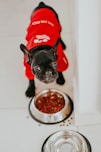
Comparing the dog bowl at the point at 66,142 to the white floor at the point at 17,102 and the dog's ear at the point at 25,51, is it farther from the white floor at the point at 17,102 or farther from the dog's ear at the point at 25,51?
the dog's ear at the point at 25,51

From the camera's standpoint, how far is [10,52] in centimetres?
187

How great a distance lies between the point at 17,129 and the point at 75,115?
0.29 m

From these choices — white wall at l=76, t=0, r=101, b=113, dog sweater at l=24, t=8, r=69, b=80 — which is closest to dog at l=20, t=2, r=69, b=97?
dog sweater at l=24, t=8, r=69, b=80

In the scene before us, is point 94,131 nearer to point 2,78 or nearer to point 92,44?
point 92,44

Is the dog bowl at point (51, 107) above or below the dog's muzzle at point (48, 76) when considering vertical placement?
below

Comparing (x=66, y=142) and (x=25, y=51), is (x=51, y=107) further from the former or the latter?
(x=25, y=51)

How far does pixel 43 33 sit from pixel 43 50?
0.37 ft

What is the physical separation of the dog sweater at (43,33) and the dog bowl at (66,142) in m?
0.32

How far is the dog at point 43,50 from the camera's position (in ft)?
4.37

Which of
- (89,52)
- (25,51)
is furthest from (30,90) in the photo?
(89,52)

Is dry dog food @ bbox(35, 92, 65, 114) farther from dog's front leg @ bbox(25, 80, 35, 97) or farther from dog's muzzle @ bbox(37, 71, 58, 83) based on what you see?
dog's muzzle @ bbox(37, 71, 58, 83)

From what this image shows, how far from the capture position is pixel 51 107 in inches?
59.8

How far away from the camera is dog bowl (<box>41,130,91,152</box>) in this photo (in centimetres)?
134

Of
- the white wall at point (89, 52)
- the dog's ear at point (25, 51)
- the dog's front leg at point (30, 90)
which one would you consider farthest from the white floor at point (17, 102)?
the dog's ear at point (25, 51)
